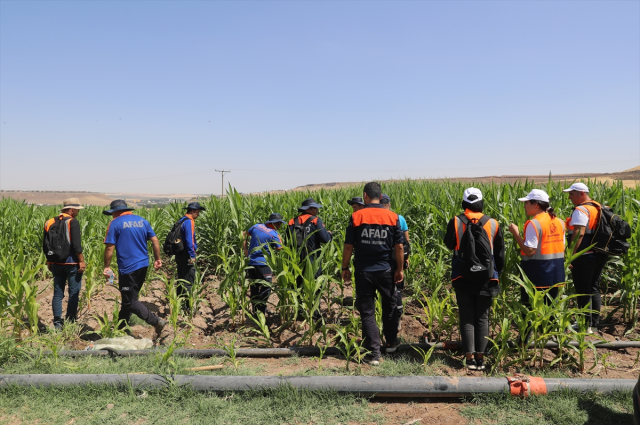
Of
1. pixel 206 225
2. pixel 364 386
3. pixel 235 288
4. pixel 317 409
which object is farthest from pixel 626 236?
pixel 206 225

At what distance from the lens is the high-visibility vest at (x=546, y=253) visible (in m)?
4.20

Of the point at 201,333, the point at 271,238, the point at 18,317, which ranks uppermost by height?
the point at 271,238

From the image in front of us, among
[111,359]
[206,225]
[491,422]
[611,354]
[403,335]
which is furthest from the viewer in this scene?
[206,225]

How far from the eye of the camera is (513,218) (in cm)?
570

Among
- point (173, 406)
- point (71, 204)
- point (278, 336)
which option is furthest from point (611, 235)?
point (71, 204)

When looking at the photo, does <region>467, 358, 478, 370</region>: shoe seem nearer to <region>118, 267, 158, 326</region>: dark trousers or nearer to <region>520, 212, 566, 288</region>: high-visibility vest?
<region>520, 212, 566, 288</region>: high-visibility vest

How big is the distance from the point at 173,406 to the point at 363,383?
171 centimetres

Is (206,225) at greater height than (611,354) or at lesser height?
greater

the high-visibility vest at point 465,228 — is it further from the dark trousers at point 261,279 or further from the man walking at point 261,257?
the dark trousers at point 261,279

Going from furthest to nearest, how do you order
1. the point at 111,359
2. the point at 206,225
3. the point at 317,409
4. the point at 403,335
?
the point at 206,225 < the point at 403,335 < the point at 111,359 < the point at 317,409

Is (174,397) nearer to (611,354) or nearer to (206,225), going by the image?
(611,354)

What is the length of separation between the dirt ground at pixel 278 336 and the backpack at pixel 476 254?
994 mm

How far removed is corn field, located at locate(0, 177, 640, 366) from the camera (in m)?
4.33

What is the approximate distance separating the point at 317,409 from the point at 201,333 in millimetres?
2839
